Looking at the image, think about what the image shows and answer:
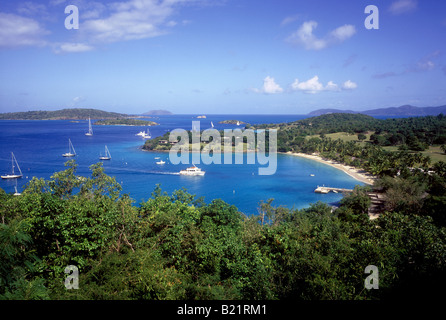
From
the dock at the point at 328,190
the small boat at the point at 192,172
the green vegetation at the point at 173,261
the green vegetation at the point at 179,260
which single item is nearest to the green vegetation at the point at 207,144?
the small boat at the point at 192,172

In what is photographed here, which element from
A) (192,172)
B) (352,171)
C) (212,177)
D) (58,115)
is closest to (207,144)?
(192,172)

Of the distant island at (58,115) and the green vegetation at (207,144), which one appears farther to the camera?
the distant island at (58,115)

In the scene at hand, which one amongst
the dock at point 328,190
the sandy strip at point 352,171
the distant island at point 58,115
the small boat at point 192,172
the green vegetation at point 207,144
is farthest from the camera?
the distant island at point 58,115

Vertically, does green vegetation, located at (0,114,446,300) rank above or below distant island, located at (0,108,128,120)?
below

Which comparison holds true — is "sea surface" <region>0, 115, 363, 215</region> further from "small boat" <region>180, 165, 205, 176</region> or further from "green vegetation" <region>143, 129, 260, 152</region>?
"green vegetation" <region>143, 129, 260, 152</region>

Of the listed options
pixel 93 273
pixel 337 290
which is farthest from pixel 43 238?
pixel 337 290

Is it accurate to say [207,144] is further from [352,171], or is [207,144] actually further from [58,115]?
[58,115]

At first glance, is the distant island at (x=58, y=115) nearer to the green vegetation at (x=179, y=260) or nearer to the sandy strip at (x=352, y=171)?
the sandy strip at (x=352, y=171)

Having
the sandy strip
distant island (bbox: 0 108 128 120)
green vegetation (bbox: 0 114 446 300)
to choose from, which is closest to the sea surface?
the sandy strip

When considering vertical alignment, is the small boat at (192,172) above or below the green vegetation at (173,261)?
below

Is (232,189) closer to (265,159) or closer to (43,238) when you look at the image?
(265,159)
